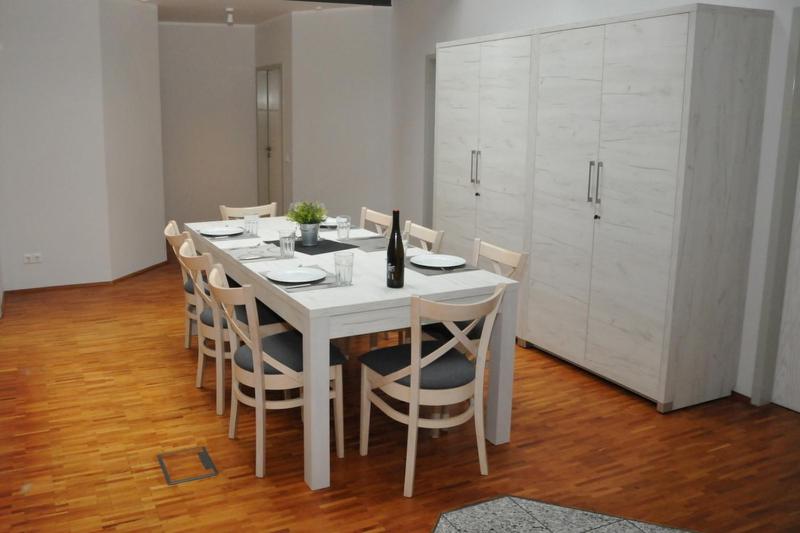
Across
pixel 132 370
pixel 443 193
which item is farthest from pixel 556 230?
pixel 132 370

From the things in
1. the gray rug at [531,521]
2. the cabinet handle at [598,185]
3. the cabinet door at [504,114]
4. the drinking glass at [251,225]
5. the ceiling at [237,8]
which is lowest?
the gray rug at [531,521]

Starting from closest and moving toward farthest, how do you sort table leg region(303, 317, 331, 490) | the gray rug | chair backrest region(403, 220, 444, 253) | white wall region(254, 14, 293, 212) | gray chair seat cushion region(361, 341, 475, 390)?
the gray rug, table leg region(303, 317, 331, 490), gray chair seat cushion region(361, 341, 475, 390), chair backrest region(403, 220, 444, 253), white wall region(254, 14, 293, 212)

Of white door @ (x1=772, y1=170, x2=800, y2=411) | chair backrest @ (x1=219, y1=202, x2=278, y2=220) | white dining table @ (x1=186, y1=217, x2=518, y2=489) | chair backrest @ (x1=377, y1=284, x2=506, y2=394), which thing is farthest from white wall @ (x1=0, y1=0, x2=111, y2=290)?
white door @ (x1=772, y1=170, x2=800, y2=411)

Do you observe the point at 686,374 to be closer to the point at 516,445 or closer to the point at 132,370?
the point at 516,445

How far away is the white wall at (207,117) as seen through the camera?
9023 mm

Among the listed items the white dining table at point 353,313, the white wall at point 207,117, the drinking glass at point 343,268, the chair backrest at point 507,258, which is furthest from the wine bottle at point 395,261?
the white wall at point 207,117

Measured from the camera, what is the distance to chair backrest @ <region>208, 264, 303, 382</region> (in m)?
3.14

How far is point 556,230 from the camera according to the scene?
469 cm

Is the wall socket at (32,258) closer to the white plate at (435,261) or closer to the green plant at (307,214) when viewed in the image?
the green plant at (307,214)

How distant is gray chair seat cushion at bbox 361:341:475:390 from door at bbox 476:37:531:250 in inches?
71.2

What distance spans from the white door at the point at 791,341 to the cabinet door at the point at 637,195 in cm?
69

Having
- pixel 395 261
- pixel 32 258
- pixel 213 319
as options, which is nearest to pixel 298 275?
pixel 395 261

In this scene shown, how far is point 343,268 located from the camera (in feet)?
11.2

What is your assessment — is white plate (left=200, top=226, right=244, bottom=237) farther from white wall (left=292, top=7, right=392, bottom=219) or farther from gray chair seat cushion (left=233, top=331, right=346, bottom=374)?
white wall (left=292, top=7, right=392, bottom=219)
